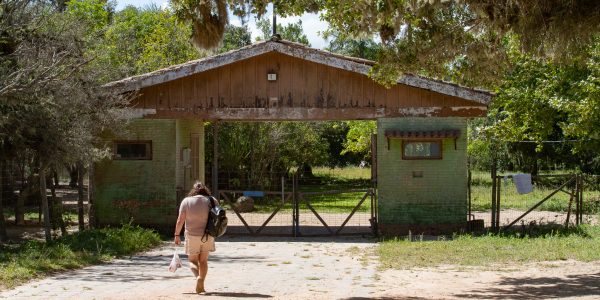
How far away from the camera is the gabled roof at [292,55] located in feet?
65.6

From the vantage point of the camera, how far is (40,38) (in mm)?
16391

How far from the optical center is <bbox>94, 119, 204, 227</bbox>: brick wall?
21.0 metres

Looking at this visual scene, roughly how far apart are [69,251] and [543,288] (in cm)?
849

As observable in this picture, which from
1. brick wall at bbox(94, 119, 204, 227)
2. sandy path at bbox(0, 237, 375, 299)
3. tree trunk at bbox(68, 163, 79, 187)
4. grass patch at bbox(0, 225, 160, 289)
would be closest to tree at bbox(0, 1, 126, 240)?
grass patch at bbox(0, 225, 160, 289)

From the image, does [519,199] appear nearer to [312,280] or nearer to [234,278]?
[312,280]

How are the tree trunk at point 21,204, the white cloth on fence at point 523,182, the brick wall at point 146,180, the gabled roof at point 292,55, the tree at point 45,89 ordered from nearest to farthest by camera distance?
the tree at point 45,89 → the gabled roof at point 292,55 → the brick wall at point 146,180 → the white cloth on fence at point 523,182 → the tree trunk at point 21,204

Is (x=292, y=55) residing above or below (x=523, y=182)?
above

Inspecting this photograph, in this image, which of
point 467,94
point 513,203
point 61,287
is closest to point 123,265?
point 61,287

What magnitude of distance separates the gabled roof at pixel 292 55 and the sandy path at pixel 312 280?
4911 millimetres

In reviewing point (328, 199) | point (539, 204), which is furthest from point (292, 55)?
point (328, 199)

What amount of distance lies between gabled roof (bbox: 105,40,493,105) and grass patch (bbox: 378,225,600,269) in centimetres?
344

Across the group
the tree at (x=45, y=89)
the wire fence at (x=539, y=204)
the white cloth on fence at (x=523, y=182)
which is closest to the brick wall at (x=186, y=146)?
the tree at (x=45, y=89)

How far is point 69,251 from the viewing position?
15547mm

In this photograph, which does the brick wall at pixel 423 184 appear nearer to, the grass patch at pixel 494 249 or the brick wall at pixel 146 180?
the grass patch at pixel 494 249
